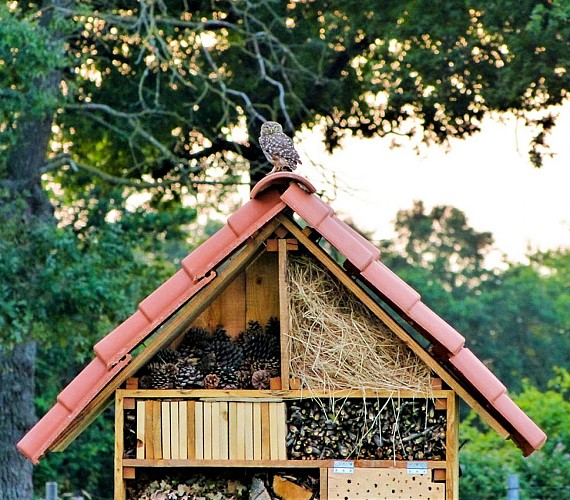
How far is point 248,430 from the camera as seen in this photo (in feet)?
20.0

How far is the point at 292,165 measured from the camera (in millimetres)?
6531

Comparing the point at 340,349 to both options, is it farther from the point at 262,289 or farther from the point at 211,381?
the point at 211,381

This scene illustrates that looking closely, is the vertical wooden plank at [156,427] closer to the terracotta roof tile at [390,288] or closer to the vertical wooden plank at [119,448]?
the vertical wooden plank at [119,448]

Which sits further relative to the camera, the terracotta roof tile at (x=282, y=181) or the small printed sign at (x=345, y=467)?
the small printed sign at (x=345, y=467)

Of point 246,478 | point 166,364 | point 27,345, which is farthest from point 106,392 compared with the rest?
point 27,345

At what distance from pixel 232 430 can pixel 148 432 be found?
43cm

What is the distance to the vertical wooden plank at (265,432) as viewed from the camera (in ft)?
20.0

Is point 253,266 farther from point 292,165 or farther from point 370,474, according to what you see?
point 370,474

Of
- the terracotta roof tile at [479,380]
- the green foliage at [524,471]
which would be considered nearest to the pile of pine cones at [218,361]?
the terracotta roof tile at [479,380]

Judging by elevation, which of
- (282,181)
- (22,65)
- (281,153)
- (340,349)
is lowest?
(340,349)

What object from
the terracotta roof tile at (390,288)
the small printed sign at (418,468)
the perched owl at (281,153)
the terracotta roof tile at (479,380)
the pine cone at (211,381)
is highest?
the perched owl at (281,153)

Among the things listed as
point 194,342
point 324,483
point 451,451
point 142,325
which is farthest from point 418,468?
point 142,325

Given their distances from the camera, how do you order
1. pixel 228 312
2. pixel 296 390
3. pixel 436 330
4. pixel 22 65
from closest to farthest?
1. pixel 436 330
2. pixel 296 390
3. pixel 228 312
4. pixel 22 65

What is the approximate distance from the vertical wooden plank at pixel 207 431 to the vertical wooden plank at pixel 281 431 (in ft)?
1.13
